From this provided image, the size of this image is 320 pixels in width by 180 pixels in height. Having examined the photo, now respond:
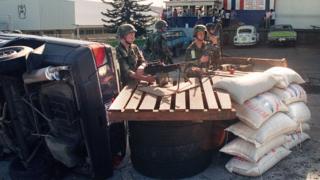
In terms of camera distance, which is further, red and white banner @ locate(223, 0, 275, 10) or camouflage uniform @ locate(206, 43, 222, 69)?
red and white banner @ locate(223, 0, 275, 10)

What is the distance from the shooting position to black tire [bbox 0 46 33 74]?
12.5 ft

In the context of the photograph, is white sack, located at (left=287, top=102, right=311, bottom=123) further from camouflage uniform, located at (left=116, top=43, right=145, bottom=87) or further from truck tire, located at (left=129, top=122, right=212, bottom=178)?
camouflage uniform, located at (left=116, top=43, right=145, bottom=87)

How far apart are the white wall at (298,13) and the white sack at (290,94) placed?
27492mm

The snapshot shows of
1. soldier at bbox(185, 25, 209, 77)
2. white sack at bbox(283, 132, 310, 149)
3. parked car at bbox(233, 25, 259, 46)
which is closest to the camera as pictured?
white sack at bbox(283, 132, 310, 149)

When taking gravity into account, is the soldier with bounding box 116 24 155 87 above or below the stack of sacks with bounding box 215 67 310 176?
above

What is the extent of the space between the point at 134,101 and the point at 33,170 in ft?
3.92

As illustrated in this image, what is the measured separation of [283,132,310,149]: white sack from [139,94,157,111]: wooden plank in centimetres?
167

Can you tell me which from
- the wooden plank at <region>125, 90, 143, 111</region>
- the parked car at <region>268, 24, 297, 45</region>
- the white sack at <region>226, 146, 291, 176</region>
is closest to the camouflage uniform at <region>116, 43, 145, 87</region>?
the wooden plank at <region>125, 90, 143, 111</region>

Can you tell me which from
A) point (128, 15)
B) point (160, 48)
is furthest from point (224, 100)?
A: point (128, 15)

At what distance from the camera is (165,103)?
165 inches

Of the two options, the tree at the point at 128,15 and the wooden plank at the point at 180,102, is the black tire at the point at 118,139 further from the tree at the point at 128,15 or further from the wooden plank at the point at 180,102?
the tree at the point at 128,15

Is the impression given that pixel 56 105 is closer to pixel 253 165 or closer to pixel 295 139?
pixel 253 165

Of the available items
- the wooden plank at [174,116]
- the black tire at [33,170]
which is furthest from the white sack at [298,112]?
the black tire at [33,170]

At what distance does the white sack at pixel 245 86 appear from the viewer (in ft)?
14.4
